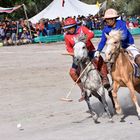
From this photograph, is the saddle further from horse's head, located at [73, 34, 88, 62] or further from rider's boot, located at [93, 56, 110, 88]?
horse's head, located at [73, 34, 88, 62]

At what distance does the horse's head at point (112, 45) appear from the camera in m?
9.98

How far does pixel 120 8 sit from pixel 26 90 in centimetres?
6819

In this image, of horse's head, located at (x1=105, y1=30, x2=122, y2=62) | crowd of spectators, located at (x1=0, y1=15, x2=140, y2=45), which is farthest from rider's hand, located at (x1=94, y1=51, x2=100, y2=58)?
crowd of spectators, located at (x1=0, y1=15, x2=140, y2=45)

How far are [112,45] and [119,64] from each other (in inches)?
19.3

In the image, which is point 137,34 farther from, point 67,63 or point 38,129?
point 38,129

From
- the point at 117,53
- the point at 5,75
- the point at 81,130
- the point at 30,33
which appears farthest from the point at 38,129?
the point at 30,33

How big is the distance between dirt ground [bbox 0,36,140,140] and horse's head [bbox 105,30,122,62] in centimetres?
135

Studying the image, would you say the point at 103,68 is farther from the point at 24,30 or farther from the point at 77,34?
the point at 24,30

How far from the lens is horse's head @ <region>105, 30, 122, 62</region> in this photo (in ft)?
32.7

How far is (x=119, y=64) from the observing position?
10.3 meters

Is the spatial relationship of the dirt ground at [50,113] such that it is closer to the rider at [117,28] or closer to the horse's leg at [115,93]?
the horse's leg at [115,93]

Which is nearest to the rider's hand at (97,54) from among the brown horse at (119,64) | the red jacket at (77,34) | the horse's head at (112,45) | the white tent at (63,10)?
the red jacket at (77,34)

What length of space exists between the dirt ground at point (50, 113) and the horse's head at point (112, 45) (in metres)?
1.35

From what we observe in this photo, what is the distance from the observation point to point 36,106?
12633 mm
